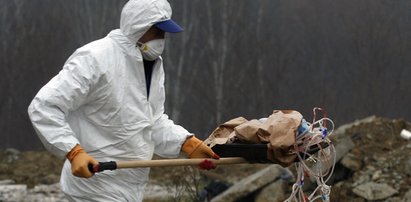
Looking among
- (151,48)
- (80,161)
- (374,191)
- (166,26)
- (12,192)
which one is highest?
(166,26)

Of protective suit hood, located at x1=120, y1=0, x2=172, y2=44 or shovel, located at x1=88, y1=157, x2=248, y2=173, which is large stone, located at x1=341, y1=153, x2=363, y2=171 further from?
protective suit hood, located at x1=120, y1=0, x2=172, y2=44

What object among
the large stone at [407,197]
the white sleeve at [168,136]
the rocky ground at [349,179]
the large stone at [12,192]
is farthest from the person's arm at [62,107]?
the large stone at [12,192]

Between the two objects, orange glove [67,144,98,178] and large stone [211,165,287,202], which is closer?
orange glove [67,144,98,178]

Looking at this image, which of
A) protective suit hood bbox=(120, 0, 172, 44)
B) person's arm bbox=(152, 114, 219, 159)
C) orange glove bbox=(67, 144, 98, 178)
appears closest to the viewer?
orange glove bbox=(67, 144, 98, 178)

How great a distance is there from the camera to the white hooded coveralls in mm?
4551

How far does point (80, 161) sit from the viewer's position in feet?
14.1

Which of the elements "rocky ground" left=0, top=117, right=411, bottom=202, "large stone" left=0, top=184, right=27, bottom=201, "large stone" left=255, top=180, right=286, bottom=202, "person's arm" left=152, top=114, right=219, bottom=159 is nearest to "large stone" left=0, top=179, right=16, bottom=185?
"rocky ground" left=0, top=117, right=411, bottom=202

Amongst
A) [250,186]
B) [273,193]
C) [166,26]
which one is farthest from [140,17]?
[250,186]

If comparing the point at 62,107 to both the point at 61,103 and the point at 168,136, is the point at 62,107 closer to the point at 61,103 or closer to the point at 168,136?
the point at 61,103

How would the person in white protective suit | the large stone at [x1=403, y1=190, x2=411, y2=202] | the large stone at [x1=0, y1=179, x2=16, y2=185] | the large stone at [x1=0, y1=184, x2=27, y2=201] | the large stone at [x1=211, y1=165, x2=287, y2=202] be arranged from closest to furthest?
the person in white protective suit → the large stone at [x1=403, y1=190, x2=411, y2=202] → the large stone at [x1=211, y1=165, x2=287, y2=202] → the large stone at [x1=0, y1=184, x2=27, y2=201] → the large stone at [x1=0, y1=179, x2=16, y2=185]

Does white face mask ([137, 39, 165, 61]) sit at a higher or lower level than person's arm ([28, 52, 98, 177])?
higher

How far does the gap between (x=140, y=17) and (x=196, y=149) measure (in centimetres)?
86

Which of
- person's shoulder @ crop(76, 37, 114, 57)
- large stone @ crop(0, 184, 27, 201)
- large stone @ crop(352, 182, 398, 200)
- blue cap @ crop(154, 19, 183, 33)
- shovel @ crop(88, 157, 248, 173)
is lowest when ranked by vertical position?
large stone @ crop(0, 184, 27, 201)

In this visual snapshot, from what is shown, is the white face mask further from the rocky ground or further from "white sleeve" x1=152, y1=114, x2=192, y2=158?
the rocky ground
